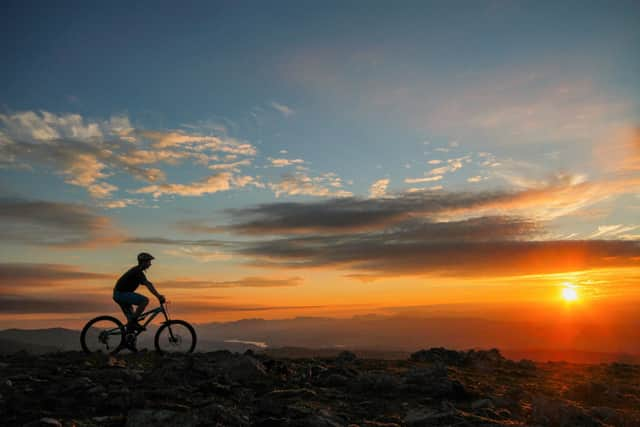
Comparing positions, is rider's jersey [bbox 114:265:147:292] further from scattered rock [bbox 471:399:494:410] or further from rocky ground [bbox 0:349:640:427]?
scattered rock [bbox 471:399:494:410]

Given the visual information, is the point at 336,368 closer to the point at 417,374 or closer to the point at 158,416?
the point at 417,374

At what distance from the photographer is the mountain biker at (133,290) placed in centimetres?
1672

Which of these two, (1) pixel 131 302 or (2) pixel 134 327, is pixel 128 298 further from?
(2) pixel 134 327

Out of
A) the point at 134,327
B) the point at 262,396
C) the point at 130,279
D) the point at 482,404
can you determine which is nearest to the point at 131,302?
the point at 130,279

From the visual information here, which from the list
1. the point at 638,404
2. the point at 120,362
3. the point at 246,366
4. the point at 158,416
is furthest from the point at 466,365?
the point at 158,416

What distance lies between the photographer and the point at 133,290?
16.9 meters

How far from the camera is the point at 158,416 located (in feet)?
28.7

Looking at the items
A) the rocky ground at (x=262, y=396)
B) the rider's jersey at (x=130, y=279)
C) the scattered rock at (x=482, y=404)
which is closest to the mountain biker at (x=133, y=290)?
the rider's jersey at (x=130, y=279)

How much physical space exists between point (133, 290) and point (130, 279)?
422 millimetres

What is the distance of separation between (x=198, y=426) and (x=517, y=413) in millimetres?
7708

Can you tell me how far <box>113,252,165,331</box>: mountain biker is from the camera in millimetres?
16719

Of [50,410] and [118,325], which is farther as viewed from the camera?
[118,325]

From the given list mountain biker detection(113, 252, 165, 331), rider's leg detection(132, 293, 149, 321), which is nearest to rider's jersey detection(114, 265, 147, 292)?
mountain biker detection(113, 252, 165, 331)

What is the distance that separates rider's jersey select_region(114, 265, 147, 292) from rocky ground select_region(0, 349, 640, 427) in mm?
2397
